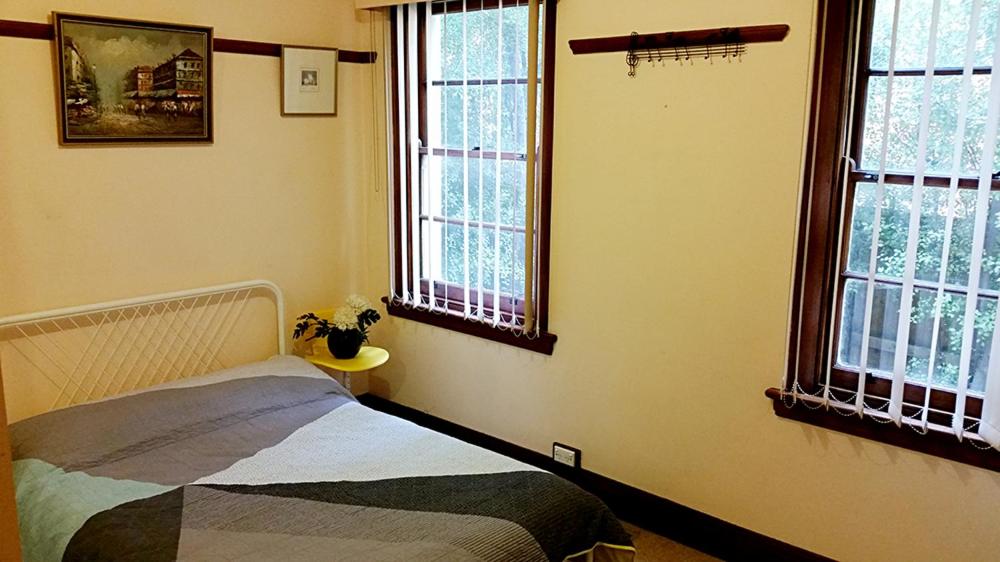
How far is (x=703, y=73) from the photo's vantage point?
2.70 metres

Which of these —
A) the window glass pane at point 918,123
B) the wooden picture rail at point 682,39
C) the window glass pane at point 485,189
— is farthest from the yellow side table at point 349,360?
the window glass pane at point 918,123

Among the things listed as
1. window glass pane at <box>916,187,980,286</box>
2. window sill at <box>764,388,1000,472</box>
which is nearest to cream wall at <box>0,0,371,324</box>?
window sill at <box>764,388,1000,472</box>

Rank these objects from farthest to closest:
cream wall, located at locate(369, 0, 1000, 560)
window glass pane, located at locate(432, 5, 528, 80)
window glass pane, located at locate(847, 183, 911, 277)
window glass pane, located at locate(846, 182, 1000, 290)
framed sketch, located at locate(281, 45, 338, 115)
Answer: framed sketch, located at locate(281, 45, 338, 115)
window glass pane, located at locate(432, 5, 528, 80)
cream wall, located at locate(369, 0, 1000, 560)
window glass pane, located at locate(847, 183, 911, 277)
window glass pane, located at locate(846, 182, 1000, 290)

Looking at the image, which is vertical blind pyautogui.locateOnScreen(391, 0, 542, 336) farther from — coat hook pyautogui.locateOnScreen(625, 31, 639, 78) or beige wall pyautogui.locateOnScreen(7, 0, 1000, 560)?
coat hook pyautogui.locateOnScreen(625, 31, 639, 78)

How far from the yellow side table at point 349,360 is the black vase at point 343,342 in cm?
4


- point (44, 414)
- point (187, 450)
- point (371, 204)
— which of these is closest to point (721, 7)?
point (371, 204)

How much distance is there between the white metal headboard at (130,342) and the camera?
288cm

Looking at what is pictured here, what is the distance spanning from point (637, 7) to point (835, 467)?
1.71m

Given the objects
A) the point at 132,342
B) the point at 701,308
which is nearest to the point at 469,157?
the point at 701,308

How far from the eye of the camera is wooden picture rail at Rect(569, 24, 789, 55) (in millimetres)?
2540

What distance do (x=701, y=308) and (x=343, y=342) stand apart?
1.57 metres

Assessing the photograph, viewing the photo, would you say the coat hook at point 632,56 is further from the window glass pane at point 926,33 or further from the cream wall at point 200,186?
the cream wall at point 200,186

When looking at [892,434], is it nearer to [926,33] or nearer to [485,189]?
[926,33]

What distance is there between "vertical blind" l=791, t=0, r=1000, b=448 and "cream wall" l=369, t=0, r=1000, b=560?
187mm
